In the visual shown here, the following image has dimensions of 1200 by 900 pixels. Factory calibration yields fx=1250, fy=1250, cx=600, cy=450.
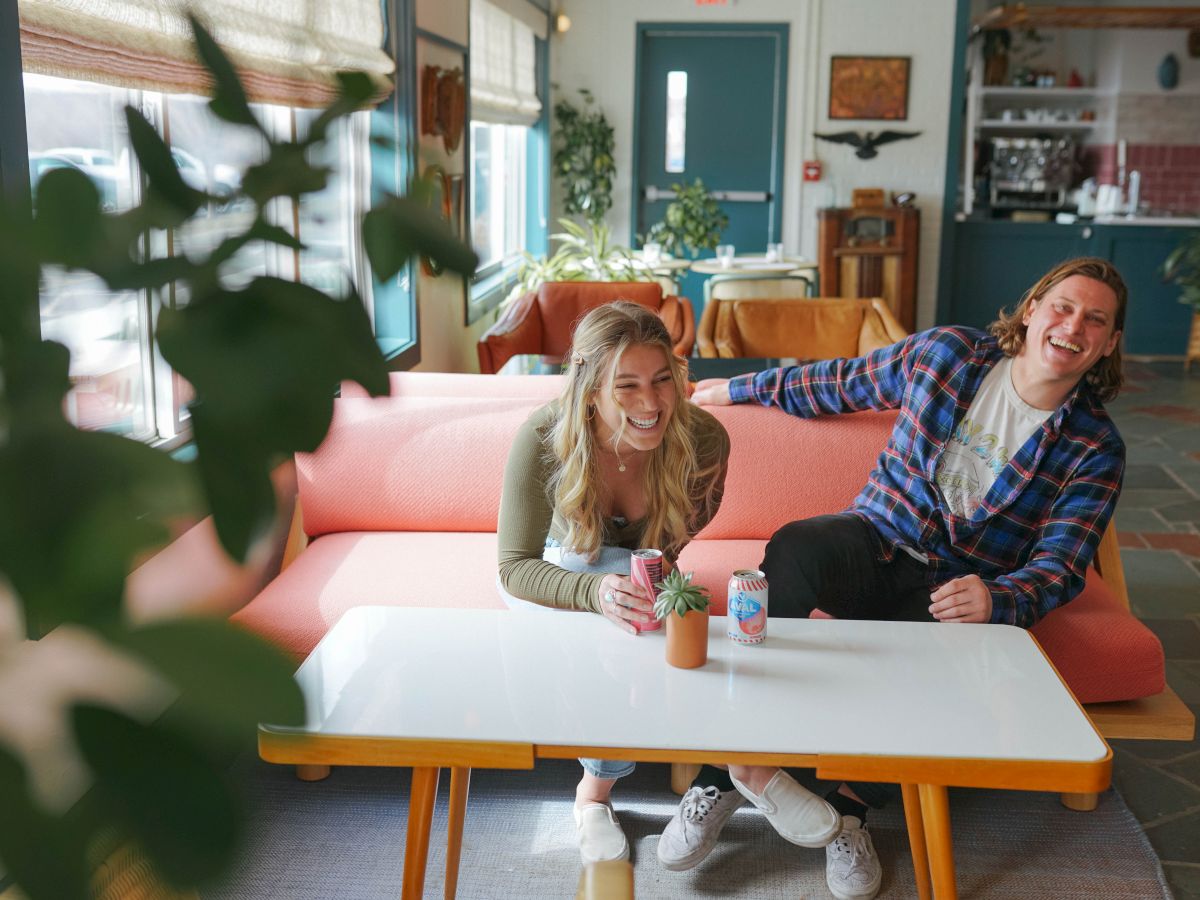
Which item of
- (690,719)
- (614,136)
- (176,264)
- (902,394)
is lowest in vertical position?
(690,719)

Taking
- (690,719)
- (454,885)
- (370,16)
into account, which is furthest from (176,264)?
(370,16)

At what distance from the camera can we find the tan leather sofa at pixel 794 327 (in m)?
5.64

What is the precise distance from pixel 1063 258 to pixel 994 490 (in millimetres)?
6862

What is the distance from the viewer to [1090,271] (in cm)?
259

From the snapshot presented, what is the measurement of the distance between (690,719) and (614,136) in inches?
300

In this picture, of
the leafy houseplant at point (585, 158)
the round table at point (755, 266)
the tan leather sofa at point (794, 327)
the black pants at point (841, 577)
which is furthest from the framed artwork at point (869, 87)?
the black pants at point (841, 577)

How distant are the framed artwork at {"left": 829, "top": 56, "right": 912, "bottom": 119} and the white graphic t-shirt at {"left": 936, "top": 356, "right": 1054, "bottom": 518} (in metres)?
6.65

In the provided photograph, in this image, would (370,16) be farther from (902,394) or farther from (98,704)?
(98,704)

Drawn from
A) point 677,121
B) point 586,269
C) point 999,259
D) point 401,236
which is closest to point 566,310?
point 586,269

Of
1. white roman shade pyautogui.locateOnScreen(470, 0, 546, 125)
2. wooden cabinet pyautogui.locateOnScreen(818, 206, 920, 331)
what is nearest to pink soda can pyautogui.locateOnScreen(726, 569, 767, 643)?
white roman shade pyautogui.locateOnScreen(470, 0, 546, 125)

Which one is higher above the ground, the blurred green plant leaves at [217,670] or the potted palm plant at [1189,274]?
the blurred green plant leaves at [217,670]

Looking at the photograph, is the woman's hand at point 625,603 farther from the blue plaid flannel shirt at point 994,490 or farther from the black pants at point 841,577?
the blue plaid flannel shirt at point 994,490

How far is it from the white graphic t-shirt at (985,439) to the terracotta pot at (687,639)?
816mm

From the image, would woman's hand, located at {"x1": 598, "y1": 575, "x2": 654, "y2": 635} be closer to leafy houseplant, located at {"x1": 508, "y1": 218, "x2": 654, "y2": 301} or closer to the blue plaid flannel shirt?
the blue plaid flannel shirt
